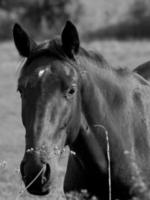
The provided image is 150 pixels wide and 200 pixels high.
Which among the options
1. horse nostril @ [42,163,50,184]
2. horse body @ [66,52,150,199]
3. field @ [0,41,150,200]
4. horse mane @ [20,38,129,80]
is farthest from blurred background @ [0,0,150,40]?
horse nostril @ [42,163,50,184]

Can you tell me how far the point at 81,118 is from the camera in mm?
5320

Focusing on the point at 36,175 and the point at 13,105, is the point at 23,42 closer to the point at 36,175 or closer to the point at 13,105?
the point at 36,175

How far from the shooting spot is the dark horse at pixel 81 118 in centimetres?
485

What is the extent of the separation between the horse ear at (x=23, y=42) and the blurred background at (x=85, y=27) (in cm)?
1128

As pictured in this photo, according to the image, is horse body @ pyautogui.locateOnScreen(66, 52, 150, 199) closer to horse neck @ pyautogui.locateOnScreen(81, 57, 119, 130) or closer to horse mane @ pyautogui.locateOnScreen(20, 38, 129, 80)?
horse neck @ pyautogui.locateOnScreen(81, 57, 119, 130)

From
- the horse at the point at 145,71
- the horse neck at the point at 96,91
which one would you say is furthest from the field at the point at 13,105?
the horse at the point at 145,71

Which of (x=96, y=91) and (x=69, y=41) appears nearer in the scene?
(x=69, y=41)

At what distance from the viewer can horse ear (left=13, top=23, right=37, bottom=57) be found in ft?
17.5

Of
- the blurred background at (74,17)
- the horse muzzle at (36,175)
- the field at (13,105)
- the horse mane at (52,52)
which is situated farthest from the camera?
the blurred background at (74,17)

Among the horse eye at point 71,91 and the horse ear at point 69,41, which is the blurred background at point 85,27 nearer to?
the horse ear at point 69,41

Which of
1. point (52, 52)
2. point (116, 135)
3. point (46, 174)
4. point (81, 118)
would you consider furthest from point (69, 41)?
point (46, 174)

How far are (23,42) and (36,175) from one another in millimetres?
1135

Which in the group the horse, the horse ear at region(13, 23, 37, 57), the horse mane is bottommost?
the horse

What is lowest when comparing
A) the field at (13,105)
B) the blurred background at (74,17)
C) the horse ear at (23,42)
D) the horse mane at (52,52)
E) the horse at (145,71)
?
the blurred background at (74,17)
